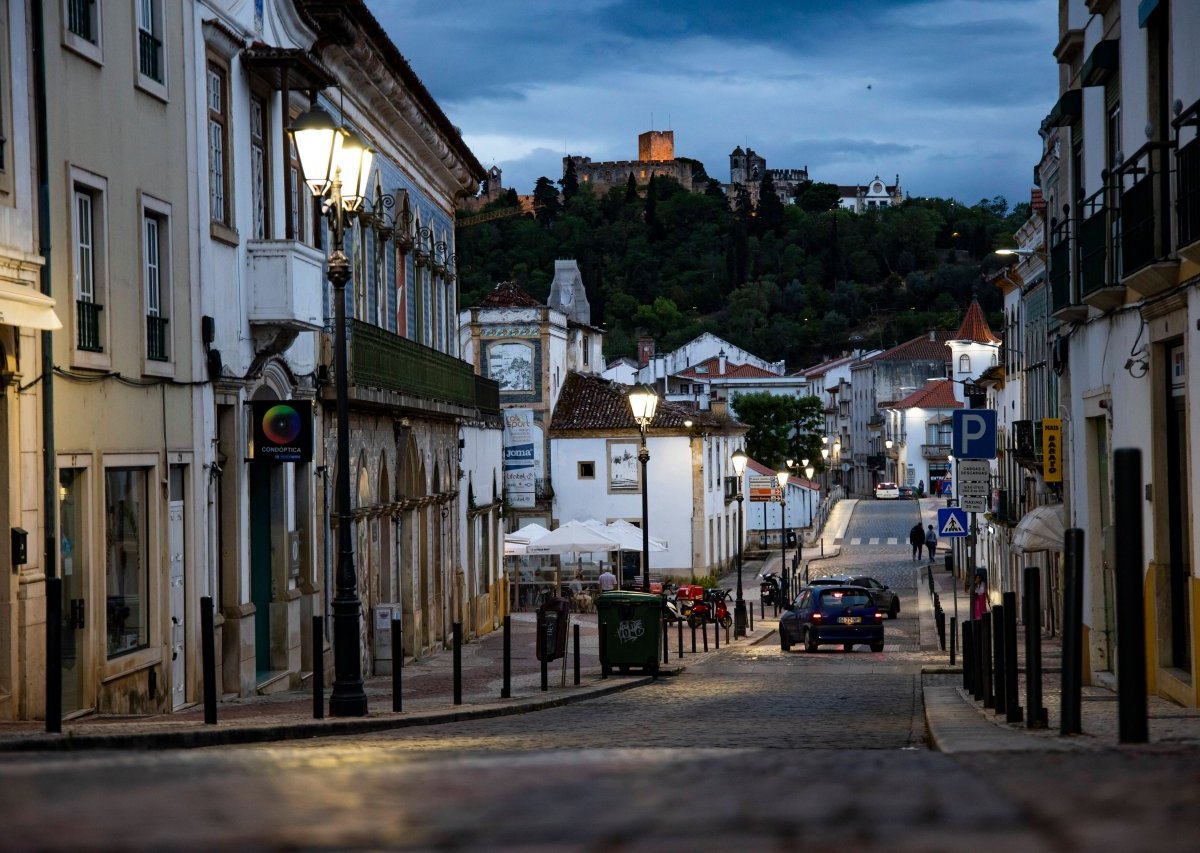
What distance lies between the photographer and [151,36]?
15.9 metres

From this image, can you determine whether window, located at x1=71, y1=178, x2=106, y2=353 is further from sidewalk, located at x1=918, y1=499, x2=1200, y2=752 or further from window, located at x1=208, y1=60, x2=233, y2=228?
sidewalk, located at x1=918, y1=499, x2=1200, y2=752

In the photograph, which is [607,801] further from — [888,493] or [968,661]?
[888,493]

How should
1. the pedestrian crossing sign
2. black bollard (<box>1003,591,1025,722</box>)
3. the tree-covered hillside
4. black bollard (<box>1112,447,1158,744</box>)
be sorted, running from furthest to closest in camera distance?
the tree-covered hillside
the pedestrian crossing sign
black bollard (<box>1003,591,1025,722</box>)
black bollard (<box>1112,447,1158,744</box>)

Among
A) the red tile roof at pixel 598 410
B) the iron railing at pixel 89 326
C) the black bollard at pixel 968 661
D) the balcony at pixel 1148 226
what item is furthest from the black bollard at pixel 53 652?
the red tile roof at pixel 598 410

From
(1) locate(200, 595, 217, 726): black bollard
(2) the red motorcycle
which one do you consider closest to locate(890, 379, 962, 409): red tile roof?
(2) the red motorcycle

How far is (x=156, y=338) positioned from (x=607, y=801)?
12.8 meters

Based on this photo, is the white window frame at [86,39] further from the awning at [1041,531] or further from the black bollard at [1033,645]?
the awning at [1041,531]

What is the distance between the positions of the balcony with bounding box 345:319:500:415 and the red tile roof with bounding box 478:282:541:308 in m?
21.7

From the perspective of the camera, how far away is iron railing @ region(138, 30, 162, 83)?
51.3ft

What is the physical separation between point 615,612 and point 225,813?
63.9ft

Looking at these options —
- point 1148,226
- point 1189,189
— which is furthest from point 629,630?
point 1189,189

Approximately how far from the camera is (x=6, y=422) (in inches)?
490

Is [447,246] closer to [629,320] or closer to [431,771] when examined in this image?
[431,771]

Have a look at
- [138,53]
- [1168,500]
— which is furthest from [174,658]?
[1168,500]
